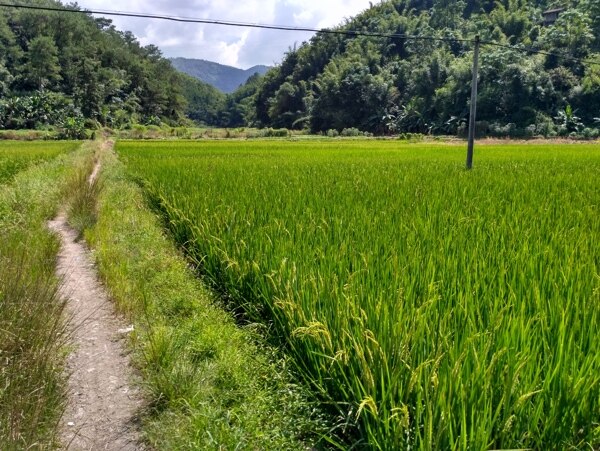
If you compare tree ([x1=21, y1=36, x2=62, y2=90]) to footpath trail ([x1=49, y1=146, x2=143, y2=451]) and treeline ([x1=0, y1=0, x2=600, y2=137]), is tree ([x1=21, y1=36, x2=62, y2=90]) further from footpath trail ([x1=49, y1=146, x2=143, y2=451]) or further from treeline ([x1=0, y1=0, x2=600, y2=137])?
footpath trail ([x1=49, y1=146, x2=143, y2=451])

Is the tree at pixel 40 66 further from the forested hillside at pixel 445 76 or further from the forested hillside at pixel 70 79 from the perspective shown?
the forested hillside at pixel 445 76

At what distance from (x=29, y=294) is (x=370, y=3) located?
353 feet

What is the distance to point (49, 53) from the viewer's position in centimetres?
6303

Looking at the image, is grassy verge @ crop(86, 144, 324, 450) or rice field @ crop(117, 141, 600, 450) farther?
grassy verge @ crop(86, 144, 324, 450)

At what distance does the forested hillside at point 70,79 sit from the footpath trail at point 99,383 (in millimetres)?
46131

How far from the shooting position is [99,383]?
9.93 ft

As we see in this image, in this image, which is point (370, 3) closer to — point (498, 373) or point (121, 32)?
point (121, 32)

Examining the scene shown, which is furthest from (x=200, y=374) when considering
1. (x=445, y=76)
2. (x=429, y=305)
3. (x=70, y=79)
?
(x=70, y=79)

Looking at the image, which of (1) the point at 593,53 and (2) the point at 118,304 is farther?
(1) the point at 593,53

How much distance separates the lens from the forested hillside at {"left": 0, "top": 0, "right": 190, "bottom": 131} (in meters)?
53.9

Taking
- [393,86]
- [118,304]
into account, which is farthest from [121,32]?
[118,304]

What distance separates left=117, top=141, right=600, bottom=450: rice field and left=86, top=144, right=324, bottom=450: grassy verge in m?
0.18

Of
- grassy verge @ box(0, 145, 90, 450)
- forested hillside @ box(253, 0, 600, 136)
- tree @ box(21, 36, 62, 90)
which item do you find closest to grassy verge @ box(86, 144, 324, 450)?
grassy verge @ box(0, 145, 90, 450)

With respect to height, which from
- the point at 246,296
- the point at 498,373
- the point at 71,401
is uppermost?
the point at 498,373
